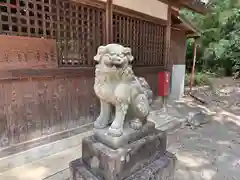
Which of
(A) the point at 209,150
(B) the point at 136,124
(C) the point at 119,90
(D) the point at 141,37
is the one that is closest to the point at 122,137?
(B) the point at 136,124

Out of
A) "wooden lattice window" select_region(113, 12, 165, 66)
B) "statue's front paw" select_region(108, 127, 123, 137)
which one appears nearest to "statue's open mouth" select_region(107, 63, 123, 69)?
"statue's front paw" select_region(108, 127, 123, 137)

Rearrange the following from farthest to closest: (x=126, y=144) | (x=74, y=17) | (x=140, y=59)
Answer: (x=140, y=59)
(x=74, y=17)
(x=126, y=144)

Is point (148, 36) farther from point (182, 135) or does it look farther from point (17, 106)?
point (17, 106)

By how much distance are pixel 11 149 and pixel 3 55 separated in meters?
1.30

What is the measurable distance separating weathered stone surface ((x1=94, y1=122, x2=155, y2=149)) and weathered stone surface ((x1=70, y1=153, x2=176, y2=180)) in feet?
1.07

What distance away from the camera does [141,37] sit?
14.3 ft

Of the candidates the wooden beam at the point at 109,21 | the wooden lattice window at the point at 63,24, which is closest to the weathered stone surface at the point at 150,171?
the wooden lattice window at the point at 63,24

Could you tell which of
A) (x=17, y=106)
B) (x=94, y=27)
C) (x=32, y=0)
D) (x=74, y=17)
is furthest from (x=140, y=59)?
(x=17, y=106)

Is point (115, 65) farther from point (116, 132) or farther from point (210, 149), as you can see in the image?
point (210, 149)

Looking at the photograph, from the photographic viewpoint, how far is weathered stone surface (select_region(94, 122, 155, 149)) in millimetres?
1708

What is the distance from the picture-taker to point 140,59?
14.5 ft

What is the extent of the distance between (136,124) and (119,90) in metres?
0.44

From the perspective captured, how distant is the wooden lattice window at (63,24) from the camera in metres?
2.58

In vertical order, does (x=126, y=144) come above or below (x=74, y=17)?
below
